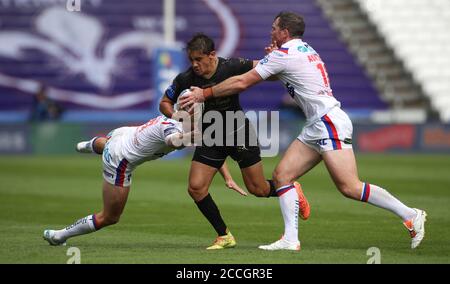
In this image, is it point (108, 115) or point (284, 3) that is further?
point (284, 3)

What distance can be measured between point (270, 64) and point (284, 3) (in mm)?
24513

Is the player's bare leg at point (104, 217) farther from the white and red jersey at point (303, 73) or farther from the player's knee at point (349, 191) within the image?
the player's knee at point (349, 191)

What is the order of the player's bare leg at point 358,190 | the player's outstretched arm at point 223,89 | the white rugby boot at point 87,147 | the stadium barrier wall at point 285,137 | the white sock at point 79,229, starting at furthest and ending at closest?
the stadium barrier wall at point 285,137 < the white rugby boot at point 87,147 < the white sock at point 79,229 < the player's bare leg at point 358,190 < the player's outstretched arm at point 223,89

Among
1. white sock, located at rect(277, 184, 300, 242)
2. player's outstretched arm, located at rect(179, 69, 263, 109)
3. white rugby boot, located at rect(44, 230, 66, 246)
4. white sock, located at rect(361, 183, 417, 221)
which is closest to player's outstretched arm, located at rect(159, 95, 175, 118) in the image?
player's outstretched arm, located at rect(179, 69, 263, 109)

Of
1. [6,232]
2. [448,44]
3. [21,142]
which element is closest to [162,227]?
[6,232]

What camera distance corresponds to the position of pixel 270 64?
9.77 meters

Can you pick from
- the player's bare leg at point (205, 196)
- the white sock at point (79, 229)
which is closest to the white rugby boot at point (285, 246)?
the player's bare leg at point (205, 196)

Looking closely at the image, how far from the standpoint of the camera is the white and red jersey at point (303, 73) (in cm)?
978

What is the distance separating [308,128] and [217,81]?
108 cm

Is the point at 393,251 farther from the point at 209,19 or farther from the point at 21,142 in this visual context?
the point at 209,19

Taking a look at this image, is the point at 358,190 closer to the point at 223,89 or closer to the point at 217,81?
the point at 223,89

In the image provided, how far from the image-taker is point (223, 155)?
10.2m

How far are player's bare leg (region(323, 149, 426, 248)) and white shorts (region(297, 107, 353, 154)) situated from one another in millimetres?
76

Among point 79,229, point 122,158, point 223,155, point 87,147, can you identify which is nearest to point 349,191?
point 223,155
